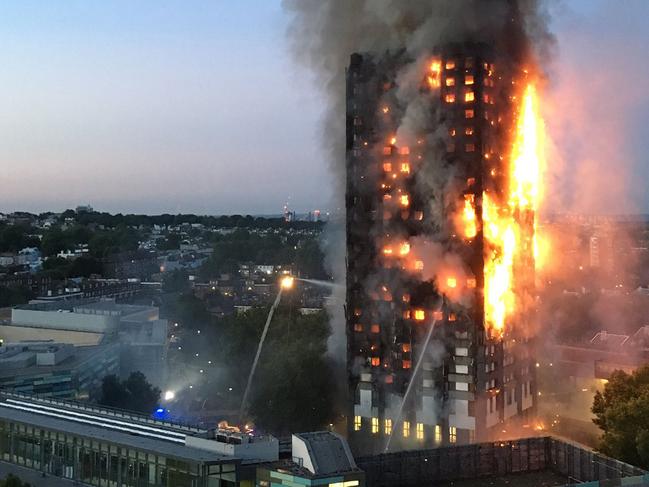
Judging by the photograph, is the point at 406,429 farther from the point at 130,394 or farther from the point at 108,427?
the point at 108,427

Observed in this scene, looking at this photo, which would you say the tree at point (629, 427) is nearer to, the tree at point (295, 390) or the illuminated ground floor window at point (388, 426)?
the illuminated ground floor window at point (388, 426)

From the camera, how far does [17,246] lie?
18262 cm

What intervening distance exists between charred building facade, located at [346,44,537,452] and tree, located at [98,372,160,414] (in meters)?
13.8

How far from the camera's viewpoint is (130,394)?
56375mm

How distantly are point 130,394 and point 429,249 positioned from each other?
2183 centimetres

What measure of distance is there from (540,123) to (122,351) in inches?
1397

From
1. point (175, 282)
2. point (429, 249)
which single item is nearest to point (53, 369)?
point (429, 249)

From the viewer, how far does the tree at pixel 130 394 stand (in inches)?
2195

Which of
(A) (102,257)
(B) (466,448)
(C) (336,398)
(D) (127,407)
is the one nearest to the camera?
(B) (466,448)

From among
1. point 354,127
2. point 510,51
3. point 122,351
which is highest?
point 510,51

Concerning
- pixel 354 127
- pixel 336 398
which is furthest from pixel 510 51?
pixel 336 398

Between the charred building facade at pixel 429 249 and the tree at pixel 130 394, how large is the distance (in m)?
13.8

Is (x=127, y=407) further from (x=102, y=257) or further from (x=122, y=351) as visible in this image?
(x=102, y=257)

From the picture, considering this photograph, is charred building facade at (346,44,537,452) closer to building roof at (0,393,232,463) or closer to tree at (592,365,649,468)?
tree at (592,365,649,468)
